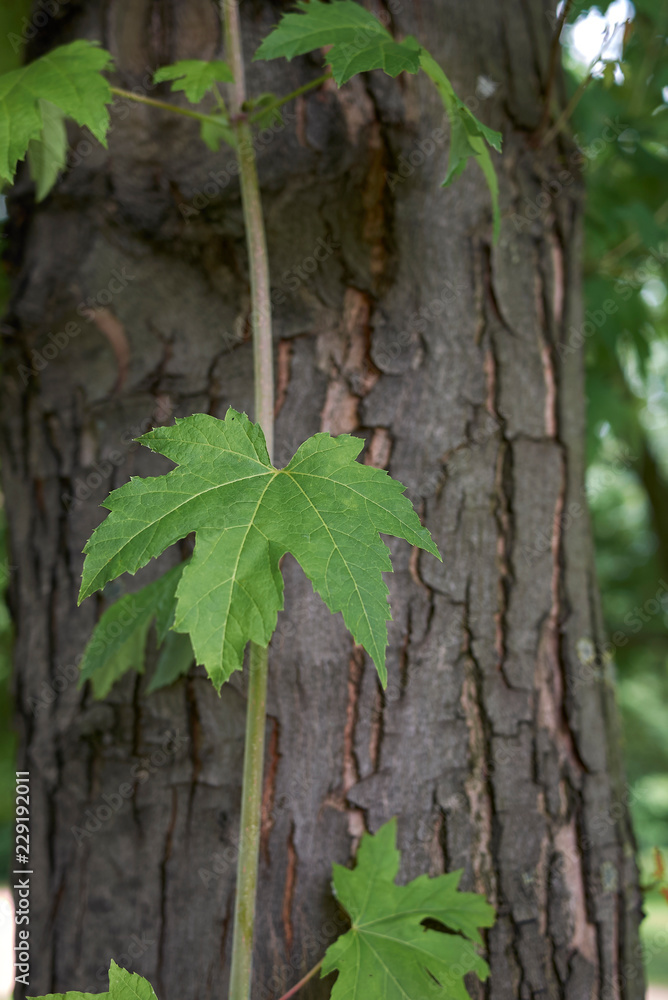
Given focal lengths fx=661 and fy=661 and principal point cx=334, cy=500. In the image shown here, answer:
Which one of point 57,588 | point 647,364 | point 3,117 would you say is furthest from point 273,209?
point 647,364

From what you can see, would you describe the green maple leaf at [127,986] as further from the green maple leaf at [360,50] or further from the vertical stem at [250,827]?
the green maple leaf at [360,50]

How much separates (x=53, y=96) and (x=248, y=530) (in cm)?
68

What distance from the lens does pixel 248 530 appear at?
0.82 meters

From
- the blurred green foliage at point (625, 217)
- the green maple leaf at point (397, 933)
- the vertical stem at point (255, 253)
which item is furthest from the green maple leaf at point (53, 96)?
the green maple leaf at point (397, 933)

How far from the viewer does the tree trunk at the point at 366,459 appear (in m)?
1.22

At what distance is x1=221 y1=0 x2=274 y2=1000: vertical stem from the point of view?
3.18 feet

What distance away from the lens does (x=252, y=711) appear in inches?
38.6

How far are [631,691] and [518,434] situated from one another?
1152cm

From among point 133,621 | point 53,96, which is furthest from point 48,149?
point 133,621

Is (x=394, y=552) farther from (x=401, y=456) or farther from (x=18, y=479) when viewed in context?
(x=18, y=479)

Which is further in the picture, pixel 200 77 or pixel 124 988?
pixel 200 77

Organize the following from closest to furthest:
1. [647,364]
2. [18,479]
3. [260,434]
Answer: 1. [260,434]
2. [18,479]
3. [647,364]

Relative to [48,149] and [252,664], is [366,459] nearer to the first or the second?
[252,664]

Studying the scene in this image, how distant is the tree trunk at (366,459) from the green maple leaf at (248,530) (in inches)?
16.8
